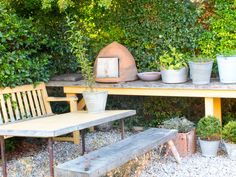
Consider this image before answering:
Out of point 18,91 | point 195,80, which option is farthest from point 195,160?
point 18,91

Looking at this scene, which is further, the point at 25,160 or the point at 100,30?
the point at 100,30

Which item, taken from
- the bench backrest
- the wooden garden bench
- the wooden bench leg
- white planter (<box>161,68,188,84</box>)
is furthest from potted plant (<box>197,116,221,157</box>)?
the bench backrest

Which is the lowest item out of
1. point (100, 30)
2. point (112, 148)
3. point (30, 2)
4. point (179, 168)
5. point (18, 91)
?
point (179, 168)

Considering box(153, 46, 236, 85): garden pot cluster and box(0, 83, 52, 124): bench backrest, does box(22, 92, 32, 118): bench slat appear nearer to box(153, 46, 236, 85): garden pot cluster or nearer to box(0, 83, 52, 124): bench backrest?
box(0, 83, 52, 124): bench backrest

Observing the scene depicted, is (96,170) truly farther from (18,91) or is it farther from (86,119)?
(18,91)

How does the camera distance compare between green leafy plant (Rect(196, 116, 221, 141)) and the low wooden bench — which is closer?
the low wooden bench

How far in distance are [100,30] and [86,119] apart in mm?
2459

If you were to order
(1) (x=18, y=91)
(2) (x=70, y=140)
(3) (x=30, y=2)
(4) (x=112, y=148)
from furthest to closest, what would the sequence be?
(3) (x=30, y=2)
(2) (x=70, y=140)
(1) (x=18, y=91)
(4) (x=112, y=148)

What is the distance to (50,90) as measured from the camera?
6695 millimetres

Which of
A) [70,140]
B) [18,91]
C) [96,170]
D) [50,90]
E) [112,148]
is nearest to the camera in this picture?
[96,170]

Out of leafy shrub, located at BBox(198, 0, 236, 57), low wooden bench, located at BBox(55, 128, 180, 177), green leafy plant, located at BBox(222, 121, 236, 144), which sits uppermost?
leafy shrub, located at BBox(198, 0, 236, 57)

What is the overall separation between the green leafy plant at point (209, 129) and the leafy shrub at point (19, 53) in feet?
7.15

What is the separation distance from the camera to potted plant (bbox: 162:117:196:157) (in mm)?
4828

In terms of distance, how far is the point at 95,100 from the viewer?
461 cm
